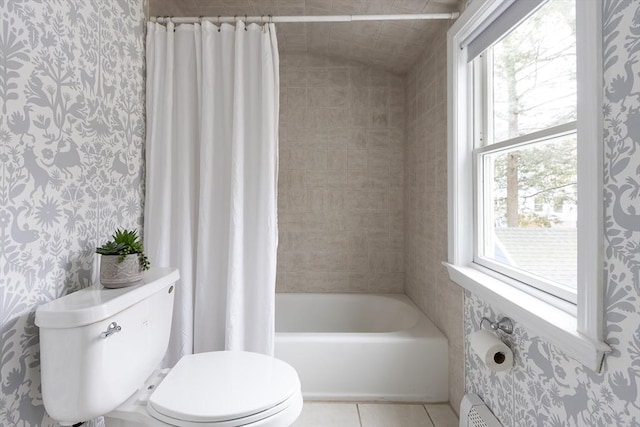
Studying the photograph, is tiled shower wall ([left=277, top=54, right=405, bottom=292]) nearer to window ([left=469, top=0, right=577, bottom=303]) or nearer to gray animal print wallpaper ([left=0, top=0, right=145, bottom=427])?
window ([left=469, top=0, right=577, bottom=303])

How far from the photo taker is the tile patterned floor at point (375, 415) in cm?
154

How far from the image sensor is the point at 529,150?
1.16 meters

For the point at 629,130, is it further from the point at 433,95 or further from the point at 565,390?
the point at 433,95

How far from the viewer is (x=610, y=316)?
731mm

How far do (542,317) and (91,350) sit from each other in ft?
4.13

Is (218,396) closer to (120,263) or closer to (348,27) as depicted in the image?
(120,263)

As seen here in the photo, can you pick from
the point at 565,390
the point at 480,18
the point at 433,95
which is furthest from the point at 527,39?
the point at 565,390

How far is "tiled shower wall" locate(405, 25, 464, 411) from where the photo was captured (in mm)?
1633

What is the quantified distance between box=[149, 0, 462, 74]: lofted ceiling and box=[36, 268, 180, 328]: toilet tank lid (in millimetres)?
1437

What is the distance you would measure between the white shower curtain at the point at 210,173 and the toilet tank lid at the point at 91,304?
357mm

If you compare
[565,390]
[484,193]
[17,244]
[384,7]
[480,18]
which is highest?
[384,7]

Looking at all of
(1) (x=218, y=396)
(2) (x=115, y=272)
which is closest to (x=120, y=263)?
(2) (x=115, y=272)

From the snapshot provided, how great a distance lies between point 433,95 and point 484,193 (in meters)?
0.72

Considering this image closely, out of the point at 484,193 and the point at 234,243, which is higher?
the point at 484,193
